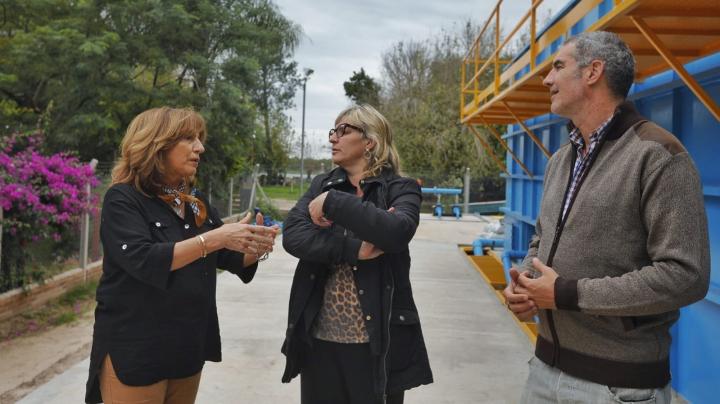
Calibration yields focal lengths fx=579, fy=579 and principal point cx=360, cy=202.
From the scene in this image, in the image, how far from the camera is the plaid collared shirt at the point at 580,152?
5.57 feet

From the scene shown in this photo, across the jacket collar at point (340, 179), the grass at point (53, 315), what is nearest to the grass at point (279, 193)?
the grass at point (53, 315)

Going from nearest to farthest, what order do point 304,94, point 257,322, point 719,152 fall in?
point 719,152
point 257,322
point 304,94

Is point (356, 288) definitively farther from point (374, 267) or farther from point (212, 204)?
point (212, 204)

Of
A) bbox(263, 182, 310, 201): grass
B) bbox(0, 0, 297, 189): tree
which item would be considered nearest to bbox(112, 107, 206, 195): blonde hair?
bbox(0, 0, 297, 189): tree

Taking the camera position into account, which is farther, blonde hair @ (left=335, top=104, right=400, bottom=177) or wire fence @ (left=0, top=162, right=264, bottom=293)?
wire fence @ (left=0, top=162, right=264, bottom=293)

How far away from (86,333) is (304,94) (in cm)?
2711

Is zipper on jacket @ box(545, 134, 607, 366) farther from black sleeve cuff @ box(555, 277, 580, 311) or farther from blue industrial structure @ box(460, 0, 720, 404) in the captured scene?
blue industrial structure @ box(460, 0, 720, 404)

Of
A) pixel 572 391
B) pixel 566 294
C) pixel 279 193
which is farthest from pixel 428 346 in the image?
pixel 279 193

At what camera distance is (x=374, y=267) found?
229 cm

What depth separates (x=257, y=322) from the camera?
5.66m

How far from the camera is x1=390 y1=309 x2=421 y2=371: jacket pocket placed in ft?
7.58

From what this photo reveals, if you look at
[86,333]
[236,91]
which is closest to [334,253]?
[86,333]

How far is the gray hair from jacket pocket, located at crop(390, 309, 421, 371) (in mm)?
1145

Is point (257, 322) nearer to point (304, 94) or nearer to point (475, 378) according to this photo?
point (475, 378)
